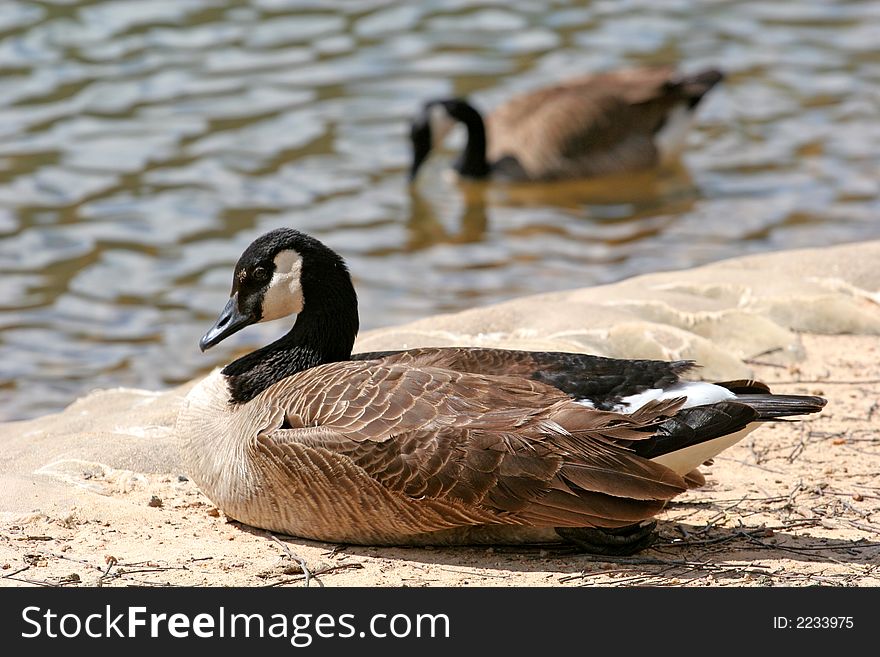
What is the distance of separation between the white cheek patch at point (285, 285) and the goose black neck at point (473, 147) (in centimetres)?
747

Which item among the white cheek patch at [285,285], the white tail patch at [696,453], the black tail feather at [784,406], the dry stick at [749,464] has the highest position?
the white cheek patch at [285,285]

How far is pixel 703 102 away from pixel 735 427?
10.1 m

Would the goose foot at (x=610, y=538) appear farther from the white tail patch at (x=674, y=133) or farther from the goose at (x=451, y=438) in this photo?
the white tail patch at (x=674, y=133)

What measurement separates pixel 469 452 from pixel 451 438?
0.09 metres

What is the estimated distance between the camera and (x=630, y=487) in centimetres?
488

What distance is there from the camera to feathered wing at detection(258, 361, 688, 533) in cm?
493

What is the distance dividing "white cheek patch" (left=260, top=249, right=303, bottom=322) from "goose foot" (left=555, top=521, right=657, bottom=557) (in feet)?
5.29

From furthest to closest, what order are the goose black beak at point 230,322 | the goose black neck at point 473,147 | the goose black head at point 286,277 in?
the goose black neck at point 473,147 → the goose black beak at point 230,322 → the goose black head at point 286,277

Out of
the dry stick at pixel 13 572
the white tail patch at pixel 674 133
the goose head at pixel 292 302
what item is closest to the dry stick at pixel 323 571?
the dry stick at pixel 13 572

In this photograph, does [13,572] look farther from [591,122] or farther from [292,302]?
[591,122]

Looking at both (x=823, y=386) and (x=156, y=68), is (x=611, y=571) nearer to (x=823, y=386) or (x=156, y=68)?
(x=823, y=386)

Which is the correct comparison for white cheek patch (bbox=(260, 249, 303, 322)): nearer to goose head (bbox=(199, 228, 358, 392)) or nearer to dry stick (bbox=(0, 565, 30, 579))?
goose head (bbox=(199, 228, 358, 392))

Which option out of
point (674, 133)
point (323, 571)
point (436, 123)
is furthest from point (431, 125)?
point (323, 571)

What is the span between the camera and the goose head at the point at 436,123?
41.6 ft
